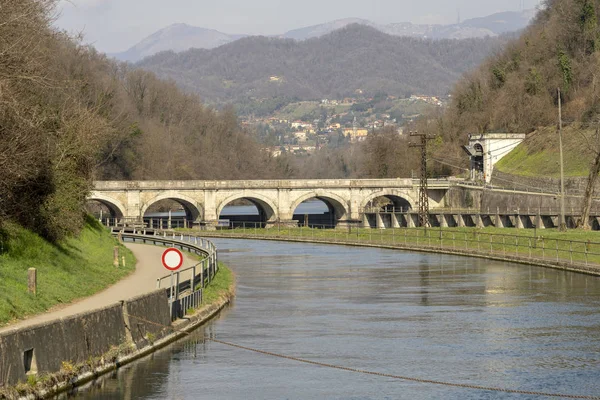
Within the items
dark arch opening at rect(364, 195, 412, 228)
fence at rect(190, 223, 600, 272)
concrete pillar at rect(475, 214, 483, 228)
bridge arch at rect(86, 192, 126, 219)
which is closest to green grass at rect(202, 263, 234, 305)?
fence at rect(190, 223, 600, 272)

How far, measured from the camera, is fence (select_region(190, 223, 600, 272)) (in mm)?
60844

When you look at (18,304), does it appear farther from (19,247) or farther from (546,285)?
(546,285)

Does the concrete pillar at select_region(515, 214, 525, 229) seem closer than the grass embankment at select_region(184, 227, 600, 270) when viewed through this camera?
No

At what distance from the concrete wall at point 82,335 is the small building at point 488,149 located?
11513 centimetres

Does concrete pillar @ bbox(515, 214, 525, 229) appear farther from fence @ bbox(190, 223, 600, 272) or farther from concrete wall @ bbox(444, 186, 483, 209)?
concrete wall @ bbox(444, 186, 483, 209)

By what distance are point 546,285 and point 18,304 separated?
27398 millimetres

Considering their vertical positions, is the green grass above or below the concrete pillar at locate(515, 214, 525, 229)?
below

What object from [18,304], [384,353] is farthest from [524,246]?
[18,304]

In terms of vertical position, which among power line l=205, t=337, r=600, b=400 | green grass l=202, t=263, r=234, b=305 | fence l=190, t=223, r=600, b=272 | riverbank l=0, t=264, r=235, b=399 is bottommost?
power line l=205, t=337, r=600, b=400

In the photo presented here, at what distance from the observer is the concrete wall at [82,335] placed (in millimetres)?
22078

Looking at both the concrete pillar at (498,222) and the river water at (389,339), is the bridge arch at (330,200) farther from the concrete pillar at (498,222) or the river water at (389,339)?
the river water at (389,339)

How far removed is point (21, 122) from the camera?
120 ft

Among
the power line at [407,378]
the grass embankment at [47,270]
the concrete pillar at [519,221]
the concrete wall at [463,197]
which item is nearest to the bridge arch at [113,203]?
the concrete wall at [463,197]

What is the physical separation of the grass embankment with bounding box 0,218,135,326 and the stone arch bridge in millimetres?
80117
